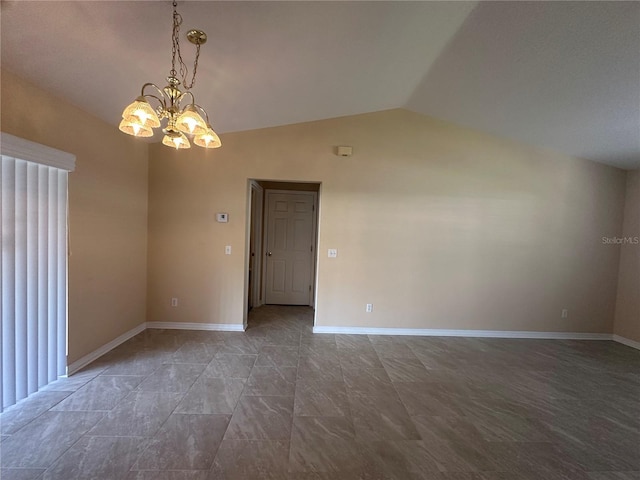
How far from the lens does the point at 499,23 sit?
1911 mm

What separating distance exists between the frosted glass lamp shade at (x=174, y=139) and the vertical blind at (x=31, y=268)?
1138 millimetres

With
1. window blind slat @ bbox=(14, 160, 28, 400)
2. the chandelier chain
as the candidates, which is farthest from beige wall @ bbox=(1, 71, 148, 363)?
the chandelier chain

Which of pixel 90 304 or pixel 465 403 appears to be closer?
pixel 465 403

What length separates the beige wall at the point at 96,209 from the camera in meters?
2.01

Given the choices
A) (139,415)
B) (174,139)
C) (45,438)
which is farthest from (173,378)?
(174,139)

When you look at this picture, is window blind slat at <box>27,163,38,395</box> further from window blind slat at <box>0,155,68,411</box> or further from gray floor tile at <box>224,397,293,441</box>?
gray floor tile at <box>224,397,293,441</box>

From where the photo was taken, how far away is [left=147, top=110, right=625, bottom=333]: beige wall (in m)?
3.46

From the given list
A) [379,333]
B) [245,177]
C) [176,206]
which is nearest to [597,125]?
[379,333]

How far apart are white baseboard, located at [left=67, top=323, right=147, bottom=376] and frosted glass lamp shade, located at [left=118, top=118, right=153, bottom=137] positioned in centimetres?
233

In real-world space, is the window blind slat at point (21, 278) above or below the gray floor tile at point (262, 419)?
above

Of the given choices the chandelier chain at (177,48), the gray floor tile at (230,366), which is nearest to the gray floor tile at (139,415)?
the gray floor tile at (230,366)

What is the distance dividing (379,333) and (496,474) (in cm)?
206

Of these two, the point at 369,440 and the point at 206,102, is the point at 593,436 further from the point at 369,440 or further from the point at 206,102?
the point at 206,102

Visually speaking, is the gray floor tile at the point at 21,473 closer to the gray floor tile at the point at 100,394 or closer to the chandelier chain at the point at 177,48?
the gray floor tile at the point at 100,394
